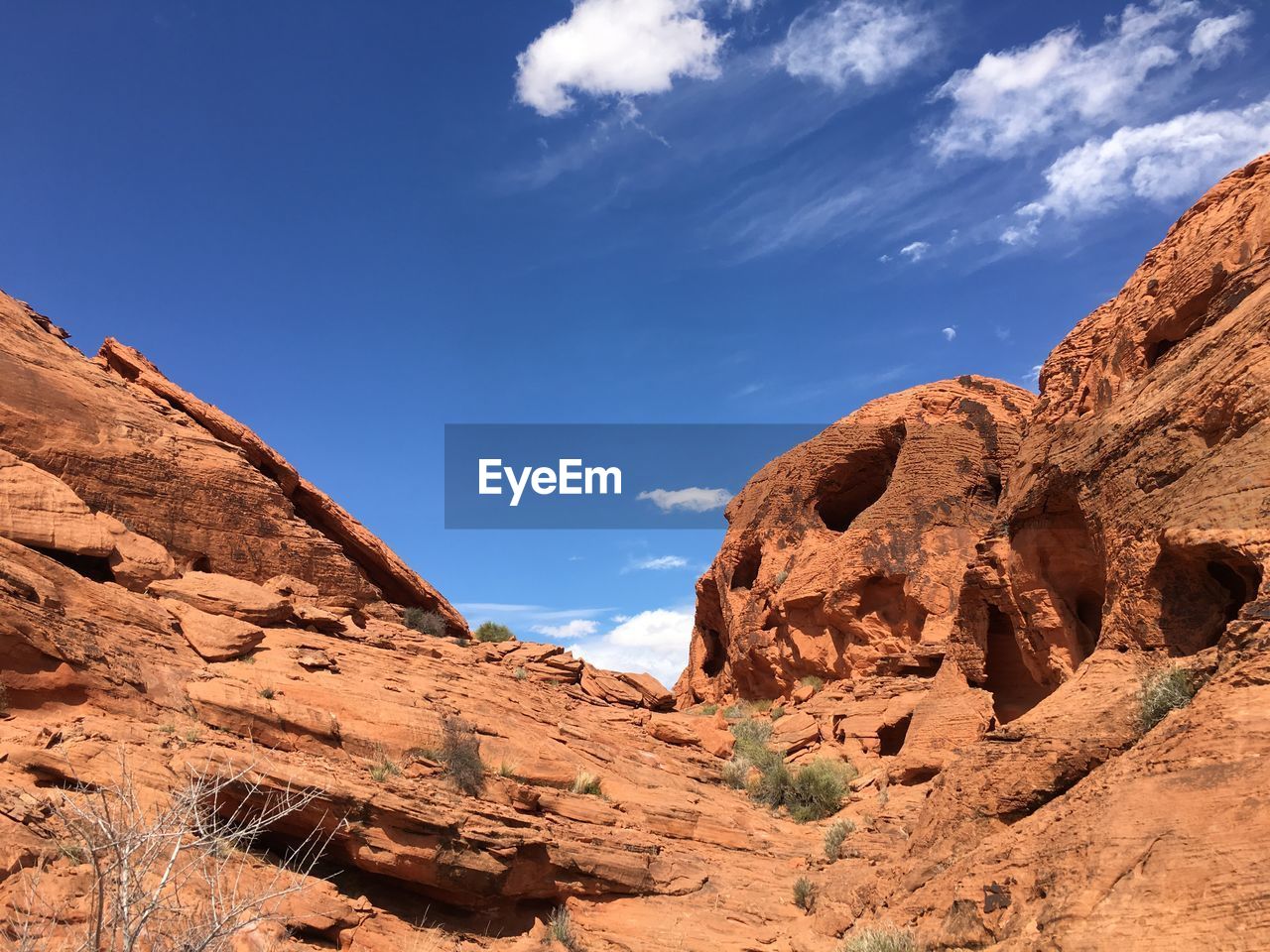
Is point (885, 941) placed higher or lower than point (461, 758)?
lower

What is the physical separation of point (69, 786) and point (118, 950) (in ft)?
16.7

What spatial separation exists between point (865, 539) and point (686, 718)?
781cm

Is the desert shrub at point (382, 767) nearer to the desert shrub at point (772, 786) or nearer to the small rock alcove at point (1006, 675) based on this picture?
the desert shrub at point (772, 786)

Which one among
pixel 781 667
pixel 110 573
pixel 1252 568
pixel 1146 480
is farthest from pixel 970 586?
pixel 781 667

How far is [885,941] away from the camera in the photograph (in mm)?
8547

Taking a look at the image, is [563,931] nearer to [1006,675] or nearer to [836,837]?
[836,837]

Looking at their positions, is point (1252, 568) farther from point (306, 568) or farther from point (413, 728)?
point (306, 568)

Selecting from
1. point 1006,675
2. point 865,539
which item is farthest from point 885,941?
point 865,539

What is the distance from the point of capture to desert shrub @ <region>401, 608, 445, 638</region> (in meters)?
25.2

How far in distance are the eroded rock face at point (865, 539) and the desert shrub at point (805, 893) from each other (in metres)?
11.1

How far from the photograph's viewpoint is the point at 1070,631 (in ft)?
38.9

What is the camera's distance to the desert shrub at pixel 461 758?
45.2 ft

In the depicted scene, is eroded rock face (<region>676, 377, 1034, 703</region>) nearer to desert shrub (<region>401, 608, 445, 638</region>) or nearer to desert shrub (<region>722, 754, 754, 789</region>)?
desert shrub (<region>722, 754, 754, 789</region>)

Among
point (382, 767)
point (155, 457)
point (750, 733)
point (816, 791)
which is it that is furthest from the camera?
point (750, 733)
